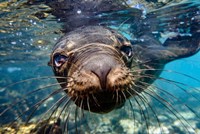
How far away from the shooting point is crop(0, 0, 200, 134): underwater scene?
2924 millimetres

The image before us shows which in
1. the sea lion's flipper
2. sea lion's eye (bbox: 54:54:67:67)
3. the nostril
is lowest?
the sea lion's flipper

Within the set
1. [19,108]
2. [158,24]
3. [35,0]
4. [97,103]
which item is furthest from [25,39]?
[97,103]

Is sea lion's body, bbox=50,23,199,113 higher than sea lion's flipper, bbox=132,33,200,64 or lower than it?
higher

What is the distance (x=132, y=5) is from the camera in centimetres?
788

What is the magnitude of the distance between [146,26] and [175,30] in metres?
1.88

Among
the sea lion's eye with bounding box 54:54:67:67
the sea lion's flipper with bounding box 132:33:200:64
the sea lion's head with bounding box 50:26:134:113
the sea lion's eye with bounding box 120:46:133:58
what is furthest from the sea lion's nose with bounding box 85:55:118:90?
the sea lion's flipper with bounding box 132:33:200:64

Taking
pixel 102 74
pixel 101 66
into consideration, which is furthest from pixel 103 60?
pixel 102 74

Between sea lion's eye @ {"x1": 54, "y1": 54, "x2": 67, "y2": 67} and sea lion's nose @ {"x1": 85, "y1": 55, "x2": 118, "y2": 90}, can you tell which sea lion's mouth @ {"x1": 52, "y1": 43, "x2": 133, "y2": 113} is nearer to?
sea lion's nose @ {"x1": 85, "y1": 55, "x2": 118, "y2": 90}

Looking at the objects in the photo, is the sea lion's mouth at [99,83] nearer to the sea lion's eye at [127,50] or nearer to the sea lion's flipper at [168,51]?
the sea lion's eye at [127,50]

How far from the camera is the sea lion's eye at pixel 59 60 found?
400 cm

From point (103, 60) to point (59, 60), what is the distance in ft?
5.02

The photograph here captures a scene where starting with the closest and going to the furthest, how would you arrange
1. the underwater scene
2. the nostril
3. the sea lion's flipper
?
the nostril
the underwater scene
the sea lion's flipper

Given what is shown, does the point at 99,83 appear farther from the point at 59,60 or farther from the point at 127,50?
the point at 127,50

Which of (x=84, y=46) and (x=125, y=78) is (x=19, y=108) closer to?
(x=84, y=46)
